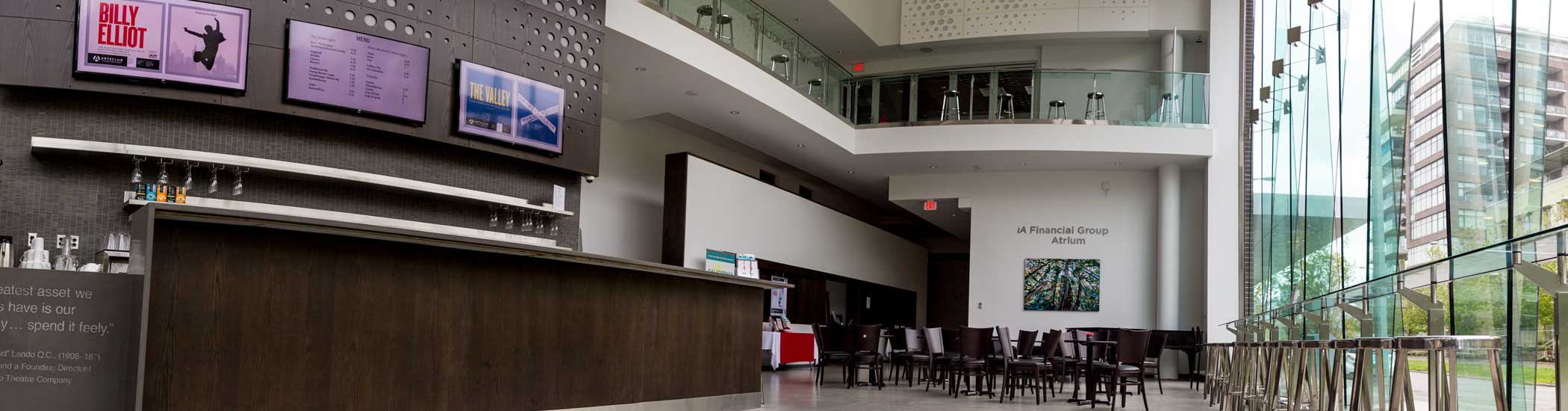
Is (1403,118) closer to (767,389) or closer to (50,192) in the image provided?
(767,389)

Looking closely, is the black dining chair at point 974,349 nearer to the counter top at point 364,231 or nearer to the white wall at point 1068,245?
the counter top at point 364,231

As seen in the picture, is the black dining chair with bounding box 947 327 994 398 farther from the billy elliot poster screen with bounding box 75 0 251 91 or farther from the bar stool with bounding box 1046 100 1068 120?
the billy elliot poster screen with bounding box 75 0 251 91

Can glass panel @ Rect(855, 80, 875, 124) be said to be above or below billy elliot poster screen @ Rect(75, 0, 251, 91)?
above

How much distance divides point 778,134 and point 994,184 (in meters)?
3.80

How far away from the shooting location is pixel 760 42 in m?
11.2

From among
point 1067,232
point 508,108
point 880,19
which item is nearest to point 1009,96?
point 1067,232

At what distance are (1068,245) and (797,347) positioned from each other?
3.96 m

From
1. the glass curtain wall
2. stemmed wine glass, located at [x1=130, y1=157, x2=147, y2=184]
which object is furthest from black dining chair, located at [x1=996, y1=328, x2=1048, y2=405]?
stemmed wine glass, located at [x1=130, y1=157, x2=147, y2=184]

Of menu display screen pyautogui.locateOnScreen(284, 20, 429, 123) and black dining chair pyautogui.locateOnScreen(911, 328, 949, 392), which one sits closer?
menu display screen pyautogui.locateOnScreen(284, 20, 429, 123)

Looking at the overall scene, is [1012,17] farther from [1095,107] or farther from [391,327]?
[391,327]

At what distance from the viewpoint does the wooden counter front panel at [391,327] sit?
3.68m

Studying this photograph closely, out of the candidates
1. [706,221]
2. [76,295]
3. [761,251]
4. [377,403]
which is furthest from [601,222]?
[76,295]

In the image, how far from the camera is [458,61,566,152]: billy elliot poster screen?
686 centimetres

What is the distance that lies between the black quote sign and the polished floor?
4.52 metres
